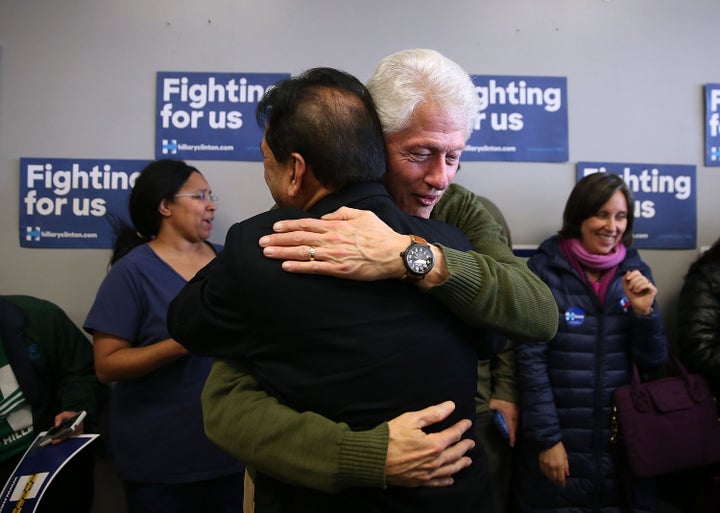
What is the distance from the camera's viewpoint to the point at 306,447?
2.44 ft

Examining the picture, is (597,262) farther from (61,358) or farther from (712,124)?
(61,358)

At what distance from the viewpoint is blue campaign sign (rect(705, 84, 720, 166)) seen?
2463mm

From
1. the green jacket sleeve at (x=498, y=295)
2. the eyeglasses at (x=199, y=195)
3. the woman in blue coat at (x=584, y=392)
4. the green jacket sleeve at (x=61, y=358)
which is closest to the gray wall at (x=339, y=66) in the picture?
the green jacket sleeve at (x=61, y=358)

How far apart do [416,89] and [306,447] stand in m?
0.67

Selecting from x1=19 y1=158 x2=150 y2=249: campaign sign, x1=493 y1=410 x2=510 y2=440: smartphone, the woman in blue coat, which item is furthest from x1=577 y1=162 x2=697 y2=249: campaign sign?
x1=19 y1=158 x2=150 y2=249: campaign sign

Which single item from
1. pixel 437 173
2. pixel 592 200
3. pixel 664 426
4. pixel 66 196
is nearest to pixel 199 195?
pixel 66 196

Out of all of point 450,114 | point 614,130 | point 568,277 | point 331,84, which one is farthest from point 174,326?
point 614,130

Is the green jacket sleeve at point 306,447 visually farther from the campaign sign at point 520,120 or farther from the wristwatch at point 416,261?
the campaign sign at point 520,120

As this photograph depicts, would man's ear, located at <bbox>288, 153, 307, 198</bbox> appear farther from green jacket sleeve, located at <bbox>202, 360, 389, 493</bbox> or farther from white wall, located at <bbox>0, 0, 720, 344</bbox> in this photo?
white wall, located at <bbox>0, 0, 720, 344</bbox>

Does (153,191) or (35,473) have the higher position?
(153,191)

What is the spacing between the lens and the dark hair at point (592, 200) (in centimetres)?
207

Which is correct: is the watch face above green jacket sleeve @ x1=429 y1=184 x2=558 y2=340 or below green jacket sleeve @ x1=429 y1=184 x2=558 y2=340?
above

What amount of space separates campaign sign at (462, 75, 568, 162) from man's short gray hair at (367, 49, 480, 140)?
1.41 metres

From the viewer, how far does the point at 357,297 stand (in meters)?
0.78
